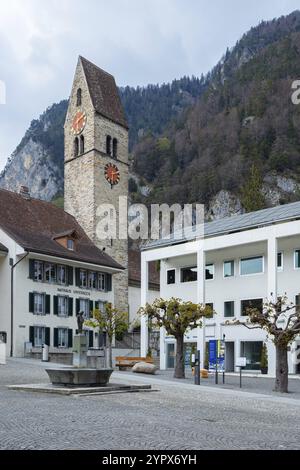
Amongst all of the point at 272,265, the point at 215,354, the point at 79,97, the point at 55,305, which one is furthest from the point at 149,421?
the point at 79,97

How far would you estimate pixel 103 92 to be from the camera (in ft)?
214

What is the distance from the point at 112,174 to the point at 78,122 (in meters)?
6.02

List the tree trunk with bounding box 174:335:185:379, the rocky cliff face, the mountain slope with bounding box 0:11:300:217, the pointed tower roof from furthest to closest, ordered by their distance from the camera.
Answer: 1. the rocky cliff face
2. the mountain slope with bounding box 0:11:300:217
3. the pointed tower roof
4. the tree trunk with bounding box 174:335:185:379

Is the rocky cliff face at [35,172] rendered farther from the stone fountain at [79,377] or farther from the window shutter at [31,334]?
the stone fountain at [79,377]

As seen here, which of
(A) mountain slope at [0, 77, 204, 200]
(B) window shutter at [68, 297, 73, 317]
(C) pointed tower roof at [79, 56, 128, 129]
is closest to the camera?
(B) window shutter at [68, 297, 73, 317]

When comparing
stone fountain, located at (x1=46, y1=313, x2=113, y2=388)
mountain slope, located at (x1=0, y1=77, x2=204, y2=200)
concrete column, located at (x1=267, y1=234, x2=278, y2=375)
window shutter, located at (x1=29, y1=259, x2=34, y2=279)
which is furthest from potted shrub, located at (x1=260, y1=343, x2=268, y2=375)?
mountain slope, located at (x1=0, y1=77, x2=204, y2=200)

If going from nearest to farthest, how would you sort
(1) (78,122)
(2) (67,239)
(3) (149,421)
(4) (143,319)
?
(3) (149,421) < (4) (143,319) < (2) (67,239) < (1) (78,122)

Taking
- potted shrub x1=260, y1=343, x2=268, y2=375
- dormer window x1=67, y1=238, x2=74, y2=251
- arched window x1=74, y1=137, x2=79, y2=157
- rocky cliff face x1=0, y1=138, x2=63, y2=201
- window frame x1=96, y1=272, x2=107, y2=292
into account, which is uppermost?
rocky cliff face x1=0, y1=138, x2=63, y2=201

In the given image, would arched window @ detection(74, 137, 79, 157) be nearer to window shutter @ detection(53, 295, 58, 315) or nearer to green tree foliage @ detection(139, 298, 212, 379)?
window shutter @ detection(53, 295, 58, 315)

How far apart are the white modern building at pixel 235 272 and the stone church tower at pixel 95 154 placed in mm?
13825

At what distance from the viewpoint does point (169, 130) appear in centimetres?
16012

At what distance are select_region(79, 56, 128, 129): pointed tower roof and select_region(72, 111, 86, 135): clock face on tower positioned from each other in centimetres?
186

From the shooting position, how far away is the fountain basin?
67.9 feet

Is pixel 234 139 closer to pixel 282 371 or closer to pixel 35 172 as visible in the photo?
pixel 35 172
